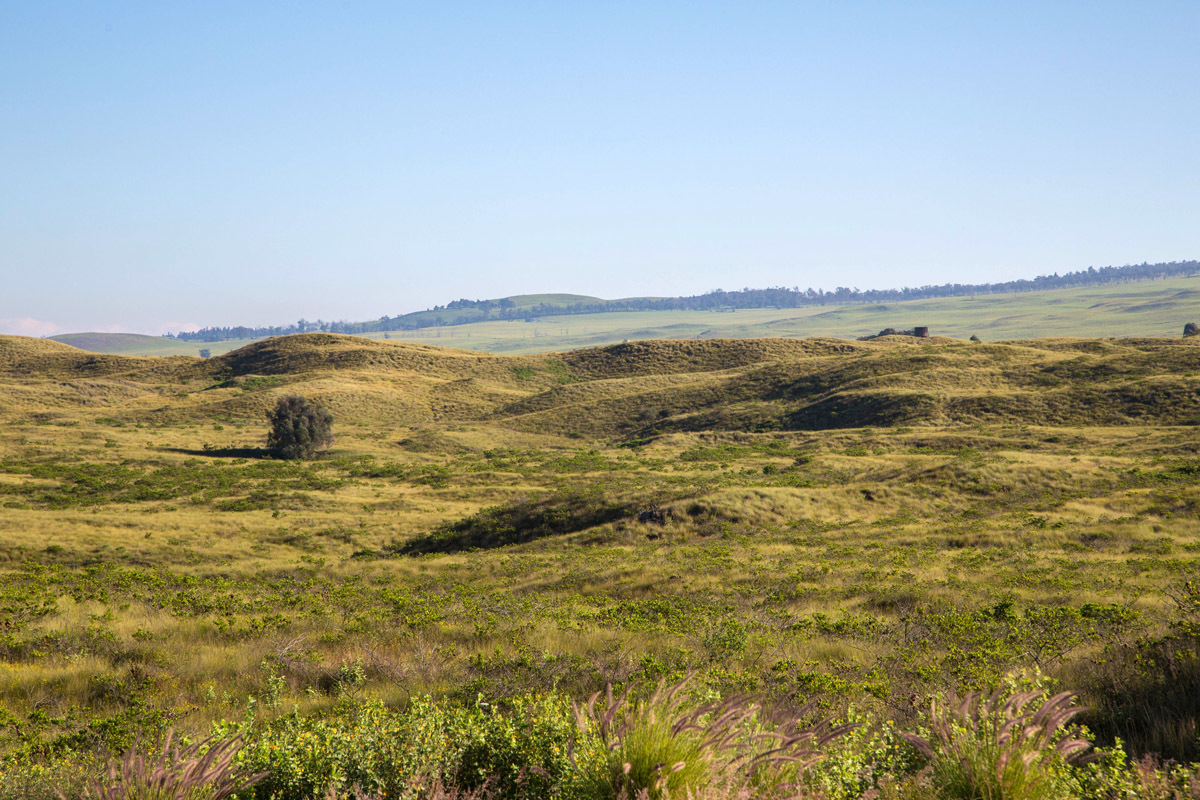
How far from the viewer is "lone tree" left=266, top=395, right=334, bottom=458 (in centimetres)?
5147

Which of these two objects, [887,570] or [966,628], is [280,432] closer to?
[887,570]

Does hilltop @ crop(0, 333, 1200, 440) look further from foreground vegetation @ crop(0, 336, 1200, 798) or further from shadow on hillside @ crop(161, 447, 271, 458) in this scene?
shadow on hillside @ crop(161, 447, 271, 458)

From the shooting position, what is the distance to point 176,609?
13727mm

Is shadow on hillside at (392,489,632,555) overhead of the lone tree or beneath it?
beneath

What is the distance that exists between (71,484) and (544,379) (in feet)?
211

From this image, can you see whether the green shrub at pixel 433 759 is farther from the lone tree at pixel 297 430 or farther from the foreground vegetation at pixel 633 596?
the lone tree at pixel 297 430

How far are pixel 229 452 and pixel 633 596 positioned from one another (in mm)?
47224

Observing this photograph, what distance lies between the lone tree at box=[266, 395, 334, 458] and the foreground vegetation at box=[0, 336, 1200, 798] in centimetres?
242

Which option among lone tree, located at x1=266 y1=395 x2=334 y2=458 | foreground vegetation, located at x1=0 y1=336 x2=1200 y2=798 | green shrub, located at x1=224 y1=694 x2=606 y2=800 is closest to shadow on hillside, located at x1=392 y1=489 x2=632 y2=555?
foreground vegetation, located at x1=0 y1=336 x2=1200 y2=798

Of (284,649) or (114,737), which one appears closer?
(114,737)

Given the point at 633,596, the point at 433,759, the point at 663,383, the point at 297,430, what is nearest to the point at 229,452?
the point at 297,430

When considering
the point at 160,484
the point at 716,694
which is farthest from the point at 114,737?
the point at 160,484

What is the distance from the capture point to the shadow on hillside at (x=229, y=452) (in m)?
51.2

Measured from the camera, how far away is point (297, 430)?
51781 millimetres
